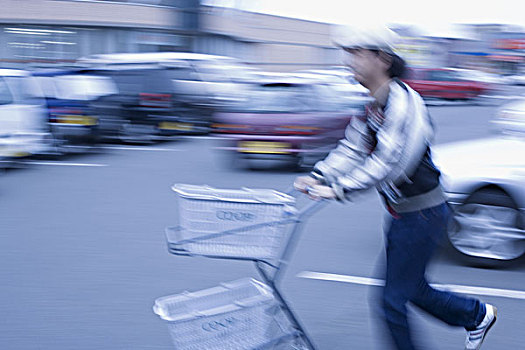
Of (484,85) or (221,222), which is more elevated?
(221,222)

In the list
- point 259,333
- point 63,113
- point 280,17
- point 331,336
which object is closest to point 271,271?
point 331,336

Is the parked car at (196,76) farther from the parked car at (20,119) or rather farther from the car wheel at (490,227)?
the car wheel at (490,227)

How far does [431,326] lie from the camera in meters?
4.38

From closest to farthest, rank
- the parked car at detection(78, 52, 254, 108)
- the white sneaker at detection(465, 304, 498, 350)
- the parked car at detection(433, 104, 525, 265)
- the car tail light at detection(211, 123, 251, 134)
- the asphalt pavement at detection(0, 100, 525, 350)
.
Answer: the white sneaker at detection(465, 304, 498, 350), the asphalt pavement at detection(0, 100, 525, 350), the parked car at detection(433, 104, 525, 265), the car tail light at detection(211, 123, 251, 134), the parked car at detection(78, 52, 254, 108)

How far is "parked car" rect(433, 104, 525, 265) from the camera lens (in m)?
5.61

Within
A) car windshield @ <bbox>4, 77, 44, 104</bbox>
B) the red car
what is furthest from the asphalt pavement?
the red car

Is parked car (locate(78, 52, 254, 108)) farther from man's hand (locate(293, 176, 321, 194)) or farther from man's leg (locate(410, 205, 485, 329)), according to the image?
man's leg (locate(410, 205, 485, 329))

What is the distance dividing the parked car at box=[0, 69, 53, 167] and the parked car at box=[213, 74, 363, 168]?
9.05 ft

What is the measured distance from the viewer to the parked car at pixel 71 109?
12.0m

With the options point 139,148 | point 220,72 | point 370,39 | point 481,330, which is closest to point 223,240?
point 370,39

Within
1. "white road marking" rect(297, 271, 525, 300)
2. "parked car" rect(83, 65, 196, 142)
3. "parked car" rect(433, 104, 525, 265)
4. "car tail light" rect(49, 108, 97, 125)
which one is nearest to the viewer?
"white road marking" rect(297, 271, 525, 300)

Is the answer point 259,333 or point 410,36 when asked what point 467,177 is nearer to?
point 259,333

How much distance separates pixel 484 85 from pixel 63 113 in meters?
23.4

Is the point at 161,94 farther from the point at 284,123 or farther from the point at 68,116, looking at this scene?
the point at 284,123
